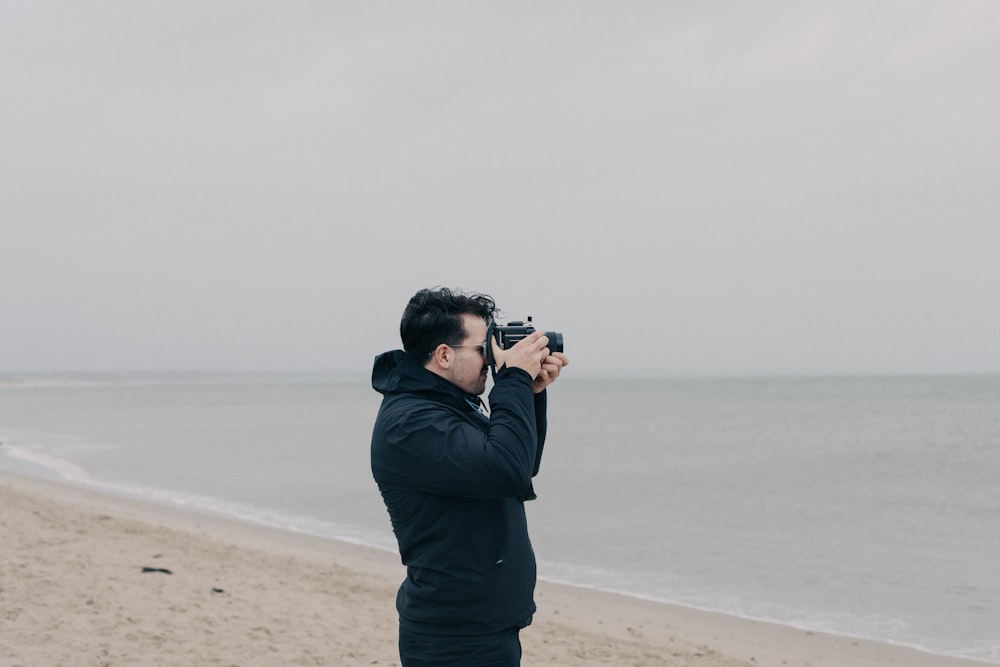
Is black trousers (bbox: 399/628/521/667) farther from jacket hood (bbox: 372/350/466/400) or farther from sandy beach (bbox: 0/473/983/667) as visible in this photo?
sandy beach (bbox: 0/473/983/667)

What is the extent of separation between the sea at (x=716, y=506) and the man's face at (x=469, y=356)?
5858 millimetres

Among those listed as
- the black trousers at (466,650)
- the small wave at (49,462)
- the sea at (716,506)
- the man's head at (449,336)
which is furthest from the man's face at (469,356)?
the small wave at (49,462)

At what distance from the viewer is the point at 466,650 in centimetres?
209

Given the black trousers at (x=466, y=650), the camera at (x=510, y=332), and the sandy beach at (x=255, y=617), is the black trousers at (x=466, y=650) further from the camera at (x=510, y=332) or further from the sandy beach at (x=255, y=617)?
the sandy beach at (x=255, y=617)

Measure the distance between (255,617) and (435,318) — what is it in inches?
182

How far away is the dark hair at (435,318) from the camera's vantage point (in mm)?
2195

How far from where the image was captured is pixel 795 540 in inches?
437

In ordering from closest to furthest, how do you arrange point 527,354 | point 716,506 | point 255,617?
point 527,354, point 255,617, point 716,506

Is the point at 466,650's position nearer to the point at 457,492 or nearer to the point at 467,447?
the point at 457,492

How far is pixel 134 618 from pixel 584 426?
31.8m

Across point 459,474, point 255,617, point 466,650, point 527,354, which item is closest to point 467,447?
point 459,474

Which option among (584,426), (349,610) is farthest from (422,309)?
(584,426)

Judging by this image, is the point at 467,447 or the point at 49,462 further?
the point at 49,462

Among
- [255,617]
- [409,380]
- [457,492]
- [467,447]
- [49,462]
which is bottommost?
[49,462]
